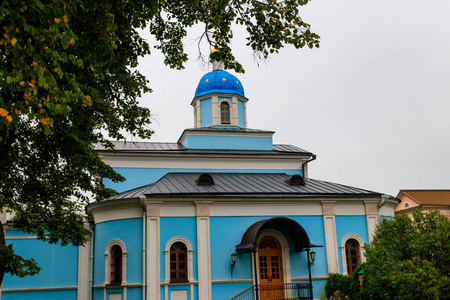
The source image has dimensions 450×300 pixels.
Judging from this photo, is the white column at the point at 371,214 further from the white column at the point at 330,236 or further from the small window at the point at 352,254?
the white column at the point at 330,236

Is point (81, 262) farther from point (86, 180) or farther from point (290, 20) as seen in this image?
point (290, 20)

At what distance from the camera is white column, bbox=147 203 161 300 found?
13797 millimetres

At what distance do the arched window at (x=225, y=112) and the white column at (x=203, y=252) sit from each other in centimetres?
703

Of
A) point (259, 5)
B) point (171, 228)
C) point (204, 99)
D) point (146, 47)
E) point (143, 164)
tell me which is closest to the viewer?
point (259, 5)

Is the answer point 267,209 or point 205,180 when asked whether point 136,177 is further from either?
point 267,209

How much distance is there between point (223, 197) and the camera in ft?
49.7

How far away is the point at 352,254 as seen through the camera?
16.2 m

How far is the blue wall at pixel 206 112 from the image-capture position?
2123cm

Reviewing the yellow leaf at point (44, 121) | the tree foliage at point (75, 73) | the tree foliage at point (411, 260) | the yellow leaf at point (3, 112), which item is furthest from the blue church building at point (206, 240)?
the yellow leaf at point (3, 112)

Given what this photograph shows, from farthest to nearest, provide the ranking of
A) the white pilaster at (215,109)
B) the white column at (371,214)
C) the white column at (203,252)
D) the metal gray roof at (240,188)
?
1. the white pilaster at (215,109)
2. the white column at (371,214)
3. the metal gray roof at (240,188)
4. the white column at (203,252)

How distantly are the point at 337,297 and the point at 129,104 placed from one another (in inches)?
347

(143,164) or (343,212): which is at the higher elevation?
(143,164)

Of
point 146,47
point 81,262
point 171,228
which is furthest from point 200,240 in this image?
point 146,47

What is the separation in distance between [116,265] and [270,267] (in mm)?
5568
